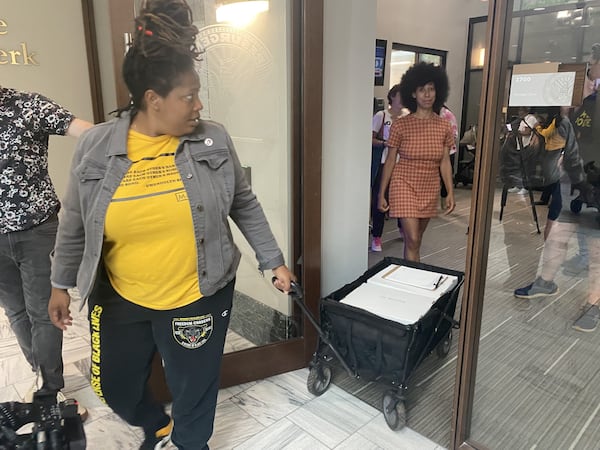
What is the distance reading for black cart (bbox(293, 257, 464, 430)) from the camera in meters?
1.84

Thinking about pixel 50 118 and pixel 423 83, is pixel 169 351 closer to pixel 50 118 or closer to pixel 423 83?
pixel 50 118

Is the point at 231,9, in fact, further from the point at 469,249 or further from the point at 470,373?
the point at 470,373

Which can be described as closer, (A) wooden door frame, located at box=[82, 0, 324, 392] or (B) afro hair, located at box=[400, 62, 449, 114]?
(A) wooden door frame, located at box=[82, 0, 324, 392]

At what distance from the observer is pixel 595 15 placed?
1430 millimetres

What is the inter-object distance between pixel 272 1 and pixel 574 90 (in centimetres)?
122

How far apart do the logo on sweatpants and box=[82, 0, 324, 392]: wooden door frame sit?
727 millimetres

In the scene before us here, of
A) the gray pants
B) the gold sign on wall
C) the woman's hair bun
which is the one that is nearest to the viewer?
the woman's hair bun

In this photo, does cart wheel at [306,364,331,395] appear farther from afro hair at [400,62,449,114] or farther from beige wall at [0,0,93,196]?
beige wall at [0,0,93,196]

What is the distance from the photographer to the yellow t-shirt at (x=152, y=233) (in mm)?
1146

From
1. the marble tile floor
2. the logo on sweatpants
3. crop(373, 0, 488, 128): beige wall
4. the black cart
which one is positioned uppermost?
crop(373, 0, 488, 128): beige wall

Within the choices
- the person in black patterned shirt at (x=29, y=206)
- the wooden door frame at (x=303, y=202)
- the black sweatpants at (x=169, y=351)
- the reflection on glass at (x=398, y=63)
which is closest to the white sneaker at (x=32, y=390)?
the person in black patterned shirt at (x=29, y=206)

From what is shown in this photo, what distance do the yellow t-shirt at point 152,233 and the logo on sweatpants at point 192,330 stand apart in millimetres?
53

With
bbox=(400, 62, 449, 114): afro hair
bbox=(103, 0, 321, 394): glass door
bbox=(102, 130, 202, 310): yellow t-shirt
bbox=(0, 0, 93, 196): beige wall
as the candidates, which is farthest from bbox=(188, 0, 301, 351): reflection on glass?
bbox=(0, 0, 93, 196): beige wall

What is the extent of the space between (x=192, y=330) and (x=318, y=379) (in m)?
0.96
